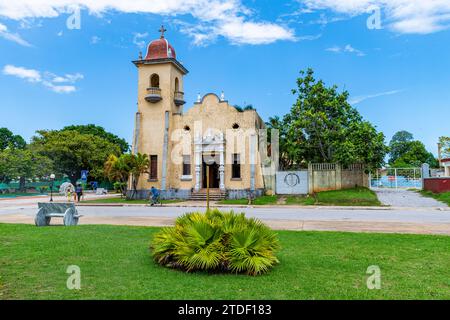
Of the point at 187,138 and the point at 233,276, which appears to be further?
the point at 187,138

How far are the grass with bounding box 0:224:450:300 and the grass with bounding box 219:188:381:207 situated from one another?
51.8ft

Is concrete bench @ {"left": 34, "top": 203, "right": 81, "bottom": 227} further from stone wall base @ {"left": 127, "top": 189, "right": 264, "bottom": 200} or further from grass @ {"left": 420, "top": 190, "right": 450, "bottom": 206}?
grass @ {"left": 420, "top": 190, "right": 450, "bottom": 206}

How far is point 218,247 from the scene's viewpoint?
6223 millimetres

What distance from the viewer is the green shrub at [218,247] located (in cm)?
604

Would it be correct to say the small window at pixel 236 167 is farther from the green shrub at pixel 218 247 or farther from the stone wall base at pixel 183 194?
the green shrub at pixel 218 247

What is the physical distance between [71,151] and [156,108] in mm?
24823

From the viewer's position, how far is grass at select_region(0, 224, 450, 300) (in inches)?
200

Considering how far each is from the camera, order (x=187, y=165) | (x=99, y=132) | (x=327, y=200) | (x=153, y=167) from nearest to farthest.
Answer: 1. (x=327, y=200)
2. (x=187, y=165)
3. (x=153, y=167)
4. (x=99, y=132)

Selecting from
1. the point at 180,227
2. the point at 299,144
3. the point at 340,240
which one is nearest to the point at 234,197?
the point at 299,144

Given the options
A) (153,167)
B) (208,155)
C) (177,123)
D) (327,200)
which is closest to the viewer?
(327,200)

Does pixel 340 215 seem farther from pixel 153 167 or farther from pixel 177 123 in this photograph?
pixel 153 167
